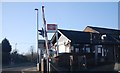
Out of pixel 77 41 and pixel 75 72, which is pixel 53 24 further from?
pixel 77 41

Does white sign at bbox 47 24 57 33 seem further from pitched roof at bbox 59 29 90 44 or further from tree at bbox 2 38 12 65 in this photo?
tree at bbox 2 38 12 65

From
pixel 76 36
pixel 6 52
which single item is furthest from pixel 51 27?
pixel 6 52

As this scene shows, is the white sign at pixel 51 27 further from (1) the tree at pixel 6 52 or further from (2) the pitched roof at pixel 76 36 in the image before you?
(1) the tree at pixel 6 52

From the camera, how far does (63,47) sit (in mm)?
37938

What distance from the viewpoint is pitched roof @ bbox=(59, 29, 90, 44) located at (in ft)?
116

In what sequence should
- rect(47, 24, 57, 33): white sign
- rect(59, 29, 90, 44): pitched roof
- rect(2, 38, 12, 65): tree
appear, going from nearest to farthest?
rect(47, 24, 57, 33): white sign → rect(59, 29, 90, 44): pitched roof → rect(2, 38, 12, 65): tree

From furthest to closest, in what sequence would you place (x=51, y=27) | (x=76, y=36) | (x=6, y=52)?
(x=6, y=52), (x=76, y=36), (x=51, y=27)

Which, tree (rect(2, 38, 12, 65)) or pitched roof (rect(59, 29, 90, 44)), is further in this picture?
tree (rect(2, 38, 12, 65))

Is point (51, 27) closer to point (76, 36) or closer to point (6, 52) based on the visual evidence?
point (76, 36)

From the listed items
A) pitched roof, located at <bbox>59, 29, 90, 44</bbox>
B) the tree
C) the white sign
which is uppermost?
the white sign

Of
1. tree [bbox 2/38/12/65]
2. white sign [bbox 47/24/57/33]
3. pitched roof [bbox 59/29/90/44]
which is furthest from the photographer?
tree [bbox 2/38/12/65]

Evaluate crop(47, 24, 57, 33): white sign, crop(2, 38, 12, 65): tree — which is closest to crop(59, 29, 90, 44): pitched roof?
crop(47, 24, 57, 33): white sign

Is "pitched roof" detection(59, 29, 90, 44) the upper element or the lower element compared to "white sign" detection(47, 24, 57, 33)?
lower

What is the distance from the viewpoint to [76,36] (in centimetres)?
3722
